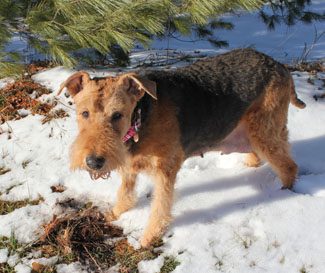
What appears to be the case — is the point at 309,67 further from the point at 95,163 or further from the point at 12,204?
the point at 12,204

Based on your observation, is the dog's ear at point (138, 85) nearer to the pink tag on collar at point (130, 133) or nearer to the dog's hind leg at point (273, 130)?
the pink tag on collar at point (130, 133)

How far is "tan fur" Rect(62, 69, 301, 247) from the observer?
99.5 inches

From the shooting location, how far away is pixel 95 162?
7.91 ft

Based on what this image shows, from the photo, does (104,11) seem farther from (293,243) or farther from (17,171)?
(293,243)

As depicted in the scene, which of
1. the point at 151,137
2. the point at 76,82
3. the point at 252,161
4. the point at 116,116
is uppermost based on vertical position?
the point at 76,82

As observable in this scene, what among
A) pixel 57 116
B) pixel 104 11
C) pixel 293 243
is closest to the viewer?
pixel 293 243

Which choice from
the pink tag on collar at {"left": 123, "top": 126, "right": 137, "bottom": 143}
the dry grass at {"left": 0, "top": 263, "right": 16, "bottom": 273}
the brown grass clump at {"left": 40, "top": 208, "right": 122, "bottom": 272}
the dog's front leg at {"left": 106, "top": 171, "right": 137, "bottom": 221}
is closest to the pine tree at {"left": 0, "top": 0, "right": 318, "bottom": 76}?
the dog's front leg at {"left": 106, "top": 171, "right": 137, "bottom": 221}

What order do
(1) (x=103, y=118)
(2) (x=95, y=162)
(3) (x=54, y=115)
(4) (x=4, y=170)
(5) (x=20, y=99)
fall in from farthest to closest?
(5) (x=20, y=99) < (3) (x=54, y=115) < (4) (x=4, y=170) < (1) (x=103, y=118) < (2) (x=95, y=162)

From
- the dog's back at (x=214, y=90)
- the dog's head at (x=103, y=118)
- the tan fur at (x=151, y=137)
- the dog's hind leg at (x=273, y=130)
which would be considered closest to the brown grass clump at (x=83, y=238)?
the tan fur at (x=151, y=137)

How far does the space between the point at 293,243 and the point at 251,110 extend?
1.07 m

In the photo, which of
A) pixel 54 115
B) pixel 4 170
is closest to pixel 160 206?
A: pixel 4 170

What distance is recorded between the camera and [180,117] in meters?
2.98

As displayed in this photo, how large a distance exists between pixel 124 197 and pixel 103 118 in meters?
0.91

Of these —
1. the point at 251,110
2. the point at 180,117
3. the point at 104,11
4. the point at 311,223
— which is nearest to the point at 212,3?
the point at 104,11
